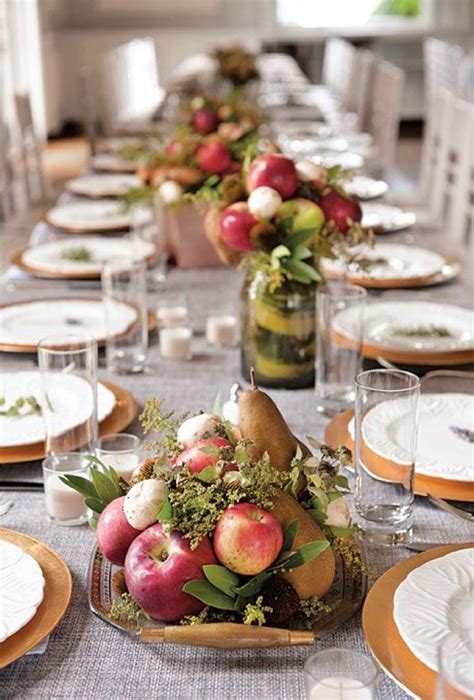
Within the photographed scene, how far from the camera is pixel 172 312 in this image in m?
1.93

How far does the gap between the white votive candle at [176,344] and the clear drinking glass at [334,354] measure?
0.96ft

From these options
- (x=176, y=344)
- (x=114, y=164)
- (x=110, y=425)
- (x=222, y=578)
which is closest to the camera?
(x=222, y=578)

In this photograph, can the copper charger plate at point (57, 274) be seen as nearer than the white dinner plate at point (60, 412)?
No

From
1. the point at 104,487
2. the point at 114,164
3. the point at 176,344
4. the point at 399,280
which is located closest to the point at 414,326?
the point at 399,280

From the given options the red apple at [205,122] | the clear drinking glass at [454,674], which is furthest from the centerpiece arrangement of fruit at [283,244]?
the red apple at [205,122]

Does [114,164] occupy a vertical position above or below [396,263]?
below

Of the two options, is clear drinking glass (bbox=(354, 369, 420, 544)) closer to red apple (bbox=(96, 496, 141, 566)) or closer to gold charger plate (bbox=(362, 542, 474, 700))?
gold charger plate (bbox=(362, 542, 474, 700))

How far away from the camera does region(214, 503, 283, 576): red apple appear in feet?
2.85

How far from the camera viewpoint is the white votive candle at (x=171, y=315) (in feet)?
6.26

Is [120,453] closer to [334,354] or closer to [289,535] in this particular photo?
[289,535]

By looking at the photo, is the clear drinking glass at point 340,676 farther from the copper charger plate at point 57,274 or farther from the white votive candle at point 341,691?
the copper charger plate at point 57,274

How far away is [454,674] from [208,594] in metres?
0.33

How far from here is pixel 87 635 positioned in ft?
3.13

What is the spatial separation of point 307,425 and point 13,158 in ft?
20.1
